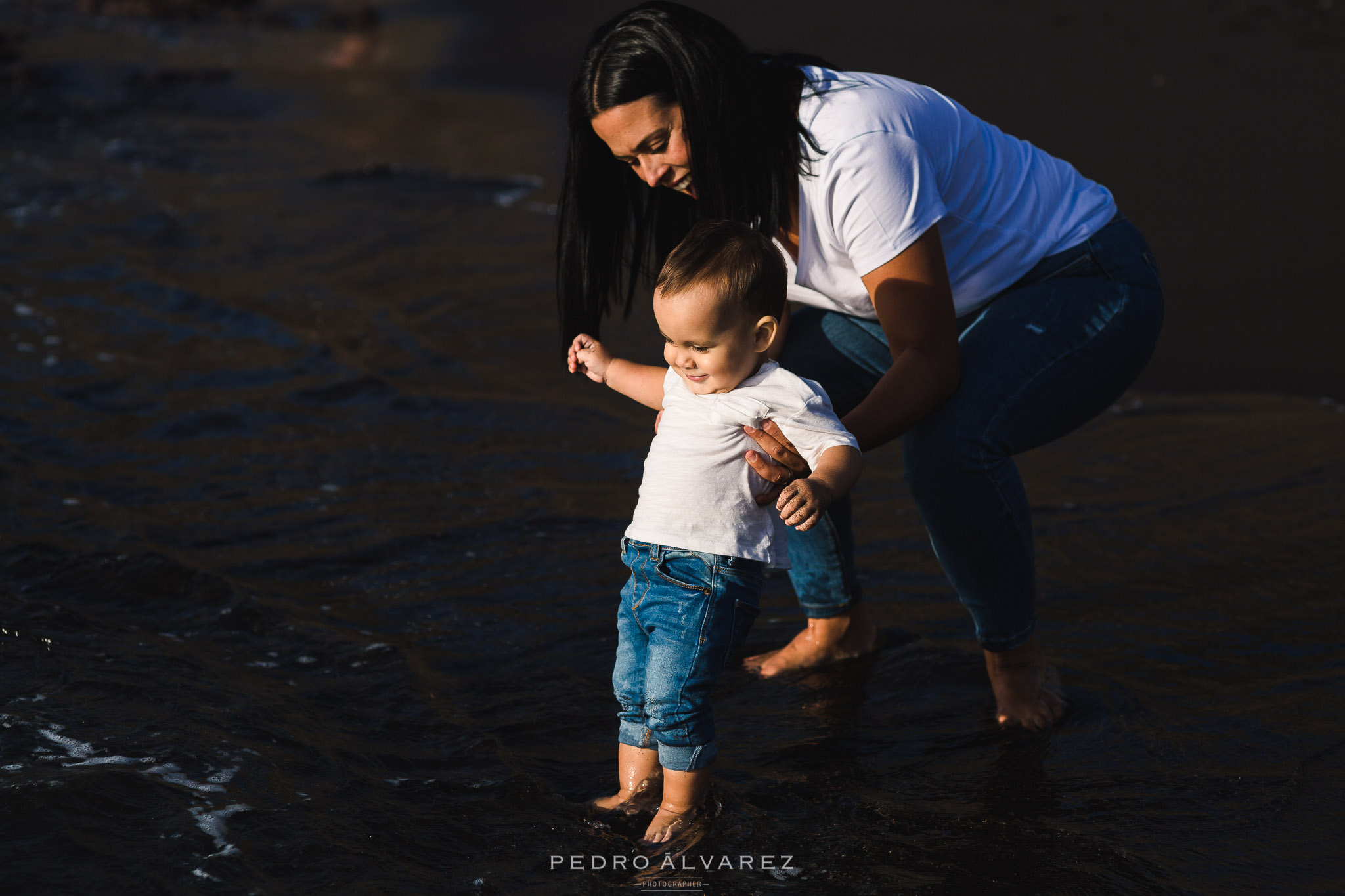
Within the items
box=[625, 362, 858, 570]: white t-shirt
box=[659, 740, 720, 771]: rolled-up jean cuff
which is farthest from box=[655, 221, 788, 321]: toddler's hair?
box=[659, 740, 720, 771]: rolled-up jean cuff

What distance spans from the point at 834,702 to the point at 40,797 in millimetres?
1866

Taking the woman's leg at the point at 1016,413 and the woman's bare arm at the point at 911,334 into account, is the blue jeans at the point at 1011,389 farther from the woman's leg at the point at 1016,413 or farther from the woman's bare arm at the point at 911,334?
the woman's bare arm at the point at 911,334

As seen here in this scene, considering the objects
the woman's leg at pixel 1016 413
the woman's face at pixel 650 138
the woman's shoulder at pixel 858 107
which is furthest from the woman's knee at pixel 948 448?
the woman's face at pixel 650 138

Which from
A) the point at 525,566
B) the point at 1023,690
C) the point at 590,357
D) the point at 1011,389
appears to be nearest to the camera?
the point at 1011,389

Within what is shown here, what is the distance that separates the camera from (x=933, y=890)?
246cm

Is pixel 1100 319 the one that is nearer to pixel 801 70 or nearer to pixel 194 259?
pixel 801 70

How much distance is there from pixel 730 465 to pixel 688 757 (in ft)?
2.01

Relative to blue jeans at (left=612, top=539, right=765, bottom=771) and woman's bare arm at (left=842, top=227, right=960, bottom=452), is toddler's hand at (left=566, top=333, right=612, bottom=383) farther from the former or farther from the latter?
woman's bare arm at (left=842, top=227, right=960, bottom=452)

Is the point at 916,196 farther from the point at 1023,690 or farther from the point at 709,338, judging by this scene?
the point at 1023,690

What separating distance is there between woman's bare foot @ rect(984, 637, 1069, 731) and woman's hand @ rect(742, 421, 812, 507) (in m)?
0.87

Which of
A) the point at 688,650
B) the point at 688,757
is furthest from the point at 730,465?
the point at 688,757

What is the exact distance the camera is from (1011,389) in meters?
2.83

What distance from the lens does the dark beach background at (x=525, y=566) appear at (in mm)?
2646

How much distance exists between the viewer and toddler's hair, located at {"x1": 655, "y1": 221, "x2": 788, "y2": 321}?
248 cm
